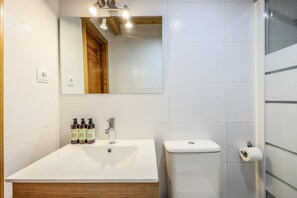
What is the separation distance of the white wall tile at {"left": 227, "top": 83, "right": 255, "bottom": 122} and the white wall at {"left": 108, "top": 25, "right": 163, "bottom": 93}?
568mm

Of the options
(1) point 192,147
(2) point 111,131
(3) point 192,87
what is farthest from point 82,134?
(3) point 192,87

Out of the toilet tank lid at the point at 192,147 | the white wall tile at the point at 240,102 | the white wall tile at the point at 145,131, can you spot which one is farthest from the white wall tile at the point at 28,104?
the white wall tile at the point at 240,102

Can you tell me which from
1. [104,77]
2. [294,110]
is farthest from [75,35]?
[294,110]

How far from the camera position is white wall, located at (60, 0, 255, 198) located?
1405mm

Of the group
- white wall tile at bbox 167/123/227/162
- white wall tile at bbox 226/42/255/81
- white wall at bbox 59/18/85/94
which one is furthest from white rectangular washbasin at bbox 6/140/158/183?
white wall tile at bbox 226/42/255/81

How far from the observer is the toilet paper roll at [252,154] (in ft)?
4.18

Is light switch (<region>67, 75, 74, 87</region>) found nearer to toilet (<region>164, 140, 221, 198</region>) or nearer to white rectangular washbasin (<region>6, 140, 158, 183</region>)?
white rectangular washbasin (<region>6, 140, 158, 183</region>)

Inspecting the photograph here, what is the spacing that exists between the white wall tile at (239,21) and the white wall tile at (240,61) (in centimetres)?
6

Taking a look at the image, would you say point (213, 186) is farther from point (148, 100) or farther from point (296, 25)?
point (296, 25)

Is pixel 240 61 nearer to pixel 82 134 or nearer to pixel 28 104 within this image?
pixel 82 134

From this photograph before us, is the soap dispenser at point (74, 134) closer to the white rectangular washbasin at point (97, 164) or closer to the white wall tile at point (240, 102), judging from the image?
the white rectangular washbasin at point (97, 164)

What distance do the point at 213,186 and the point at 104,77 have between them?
1116 mm

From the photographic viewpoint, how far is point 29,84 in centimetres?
104

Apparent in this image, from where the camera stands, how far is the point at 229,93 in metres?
1.40
